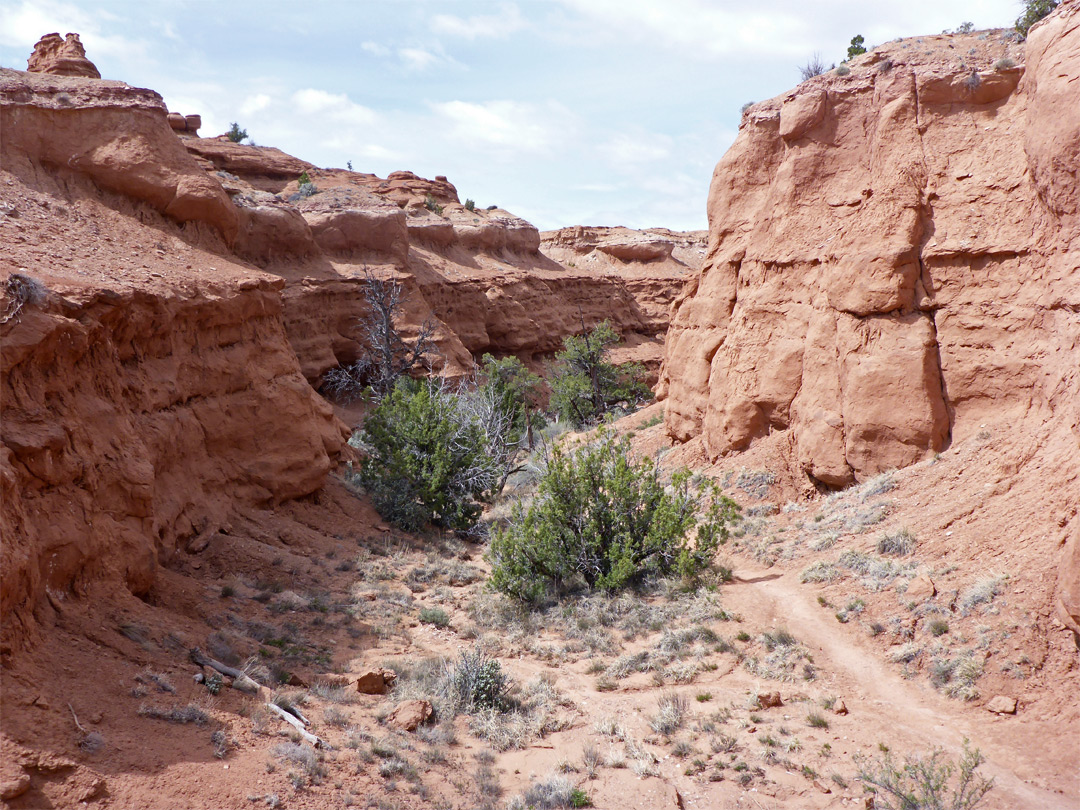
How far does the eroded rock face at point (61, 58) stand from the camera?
2259cm

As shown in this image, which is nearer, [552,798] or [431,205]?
[552,798]

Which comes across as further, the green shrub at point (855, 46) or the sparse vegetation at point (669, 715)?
the green shrub at point (855, 46)

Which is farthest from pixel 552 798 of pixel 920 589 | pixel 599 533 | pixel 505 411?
pixel 505 411

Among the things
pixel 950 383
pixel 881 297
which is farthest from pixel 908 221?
pixel 950 383

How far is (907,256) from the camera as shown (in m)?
13.1

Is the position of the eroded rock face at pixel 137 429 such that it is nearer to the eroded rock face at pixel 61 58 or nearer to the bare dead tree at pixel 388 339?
the bare dead tree at pixel 388 339

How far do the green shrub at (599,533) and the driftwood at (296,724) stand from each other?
16.0 feet

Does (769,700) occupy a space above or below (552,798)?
above

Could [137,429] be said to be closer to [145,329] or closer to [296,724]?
[145,329]

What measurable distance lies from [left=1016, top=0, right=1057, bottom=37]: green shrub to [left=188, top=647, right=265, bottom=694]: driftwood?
16.9 meters

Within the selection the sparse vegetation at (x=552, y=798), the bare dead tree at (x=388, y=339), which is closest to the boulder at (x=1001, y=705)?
the sparse vegetation at (x=552, y=798)

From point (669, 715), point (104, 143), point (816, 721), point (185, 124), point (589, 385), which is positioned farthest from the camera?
point (185, 124)

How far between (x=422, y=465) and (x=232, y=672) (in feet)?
28.3

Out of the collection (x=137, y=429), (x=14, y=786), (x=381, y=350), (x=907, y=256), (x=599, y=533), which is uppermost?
(x=907, y=256)
